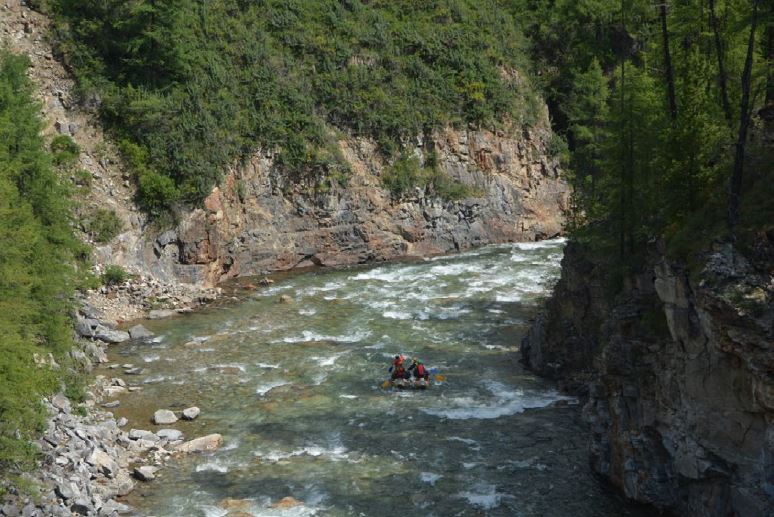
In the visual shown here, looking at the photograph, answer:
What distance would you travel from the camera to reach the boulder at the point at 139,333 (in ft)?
104

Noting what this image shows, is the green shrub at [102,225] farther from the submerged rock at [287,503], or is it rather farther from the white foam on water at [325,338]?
the submerged rock at [287,503]

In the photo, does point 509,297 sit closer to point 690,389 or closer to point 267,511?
point 690,389

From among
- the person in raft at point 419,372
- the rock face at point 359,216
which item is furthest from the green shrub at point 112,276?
the person in raft at point 419,372

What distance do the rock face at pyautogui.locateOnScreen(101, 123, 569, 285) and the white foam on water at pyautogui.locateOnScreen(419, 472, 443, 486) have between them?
917 inches

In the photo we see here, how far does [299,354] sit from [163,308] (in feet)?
31.0

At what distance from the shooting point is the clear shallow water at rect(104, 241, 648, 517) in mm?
18922

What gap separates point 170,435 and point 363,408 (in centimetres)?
609

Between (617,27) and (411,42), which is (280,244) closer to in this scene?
(411,42)

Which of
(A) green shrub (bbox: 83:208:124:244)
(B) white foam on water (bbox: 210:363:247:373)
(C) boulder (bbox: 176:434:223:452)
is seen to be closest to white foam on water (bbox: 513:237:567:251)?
(A) green shrub (bbox: 83:208:124:244)

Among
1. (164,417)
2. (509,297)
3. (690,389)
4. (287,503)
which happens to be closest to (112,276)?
(164,417)

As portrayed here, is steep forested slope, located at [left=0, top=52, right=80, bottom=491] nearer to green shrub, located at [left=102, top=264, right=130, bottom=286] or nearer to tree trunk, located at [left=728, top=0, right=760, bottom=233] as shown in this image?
green shrub, located at [left=102, top=264, right=130, bottom=286]

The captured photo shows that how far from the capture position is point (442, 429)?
2264 centimetres

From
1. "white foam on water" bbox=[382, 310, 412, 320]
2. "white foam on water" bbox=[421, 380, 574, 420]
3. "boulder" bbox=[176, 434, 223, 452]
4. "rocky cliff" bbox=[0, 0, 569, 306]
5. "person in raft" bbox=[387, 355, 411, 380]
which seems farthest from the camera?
"rocky cliff" bbox=[0, 0, 569, 306]

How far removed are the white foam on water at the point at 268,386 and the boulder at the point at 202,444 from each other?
150 inches
